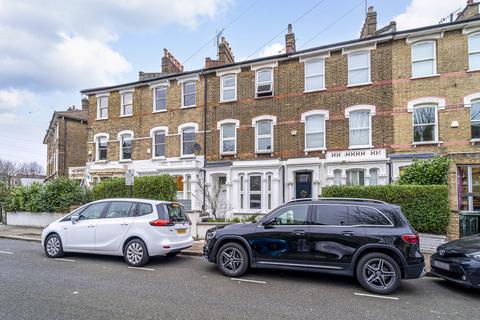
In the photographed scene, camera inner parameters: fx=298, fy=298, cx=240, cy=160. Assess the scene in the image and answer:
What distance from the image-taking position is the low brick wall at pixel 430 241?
900 centimetres

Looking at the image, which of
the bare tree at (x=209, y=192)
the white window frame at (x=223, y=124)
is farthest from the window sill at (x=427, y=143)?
the bare tree at (x=209, y=192)

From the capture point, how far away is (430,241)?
30.0 ft

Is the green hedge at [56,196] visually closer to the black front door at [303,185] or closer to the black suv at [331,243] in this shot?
the black suv at [331,243]

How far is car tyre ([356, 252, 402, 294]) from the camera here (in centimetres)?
555

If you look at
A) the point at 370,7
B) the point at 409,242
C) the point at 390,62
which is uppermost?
the point at 370,7

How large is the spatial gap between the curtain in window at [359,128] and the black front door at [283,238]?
28.6 ft

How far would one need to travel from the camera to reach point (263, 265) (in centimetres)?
640

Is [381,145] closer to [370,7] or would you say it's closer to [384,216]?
[370,7]

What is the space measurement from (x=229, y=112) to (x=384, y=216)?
38.7ft

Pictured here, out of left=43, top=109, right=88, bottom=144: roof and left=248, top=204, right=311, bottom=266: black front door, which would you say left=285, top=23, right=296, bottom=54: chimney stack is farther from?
left=43, top=109, right=88, bottom=144: roof

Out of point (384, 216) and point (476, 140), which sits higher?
point (476, 140)

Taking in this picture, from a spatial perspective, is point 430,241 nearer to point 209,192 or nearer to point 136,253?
point 136,253

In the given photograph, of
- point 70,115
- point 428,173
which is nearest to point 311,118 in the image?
point 428,173

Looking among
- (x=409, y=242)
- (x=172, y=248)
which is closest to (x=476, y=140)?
(x=409, y=242)
